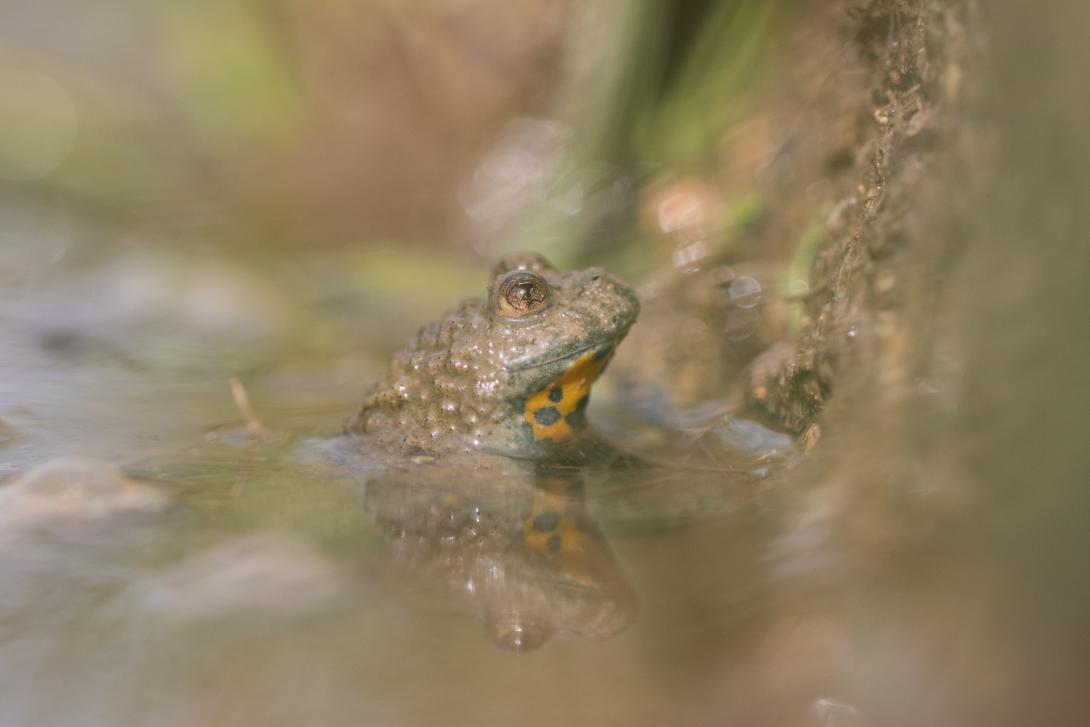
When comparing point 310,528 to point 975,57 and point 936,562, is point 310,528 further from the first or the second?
point 975,57

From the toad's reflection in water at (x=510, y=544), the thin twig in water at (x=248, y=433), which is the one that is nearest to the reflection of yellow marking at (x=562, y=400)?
the toad's reflection in water at (x=510, y=544)

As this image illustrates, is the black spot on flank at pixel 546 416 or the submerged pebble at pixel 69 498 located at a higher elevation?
the black spot on flank at pixel 546 416

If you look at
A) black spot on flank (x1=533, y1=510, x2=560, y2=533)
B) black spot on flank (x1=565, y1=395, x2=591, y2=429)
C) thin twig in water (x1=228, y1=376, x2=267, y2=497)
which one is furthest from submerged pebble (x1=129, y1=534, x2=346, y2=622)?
black spot on flank (x1=565, y1=395, x2=591, y2=429)

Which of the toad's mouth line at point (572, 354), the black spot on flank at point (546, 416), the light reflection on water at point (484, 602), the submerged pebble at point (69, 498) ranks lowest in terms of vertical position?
the light reflection on water at point (484, 602)

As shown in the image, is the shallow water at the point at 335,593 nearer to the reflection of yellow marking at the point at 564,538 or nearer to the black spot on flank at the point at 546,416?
the reflection of yellow marking at the point at 564,538

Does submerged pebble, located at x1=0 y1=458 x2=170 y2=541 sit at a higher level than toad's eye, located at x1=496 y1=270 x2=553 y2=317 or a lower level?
lower

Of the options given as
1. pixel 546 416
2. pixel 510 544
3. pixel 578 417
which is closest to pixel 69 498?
pixel 510 544

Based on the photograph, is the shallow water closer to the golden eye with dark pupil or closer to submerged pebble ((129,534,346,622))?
submerged pebble ((129,534,346,622))
